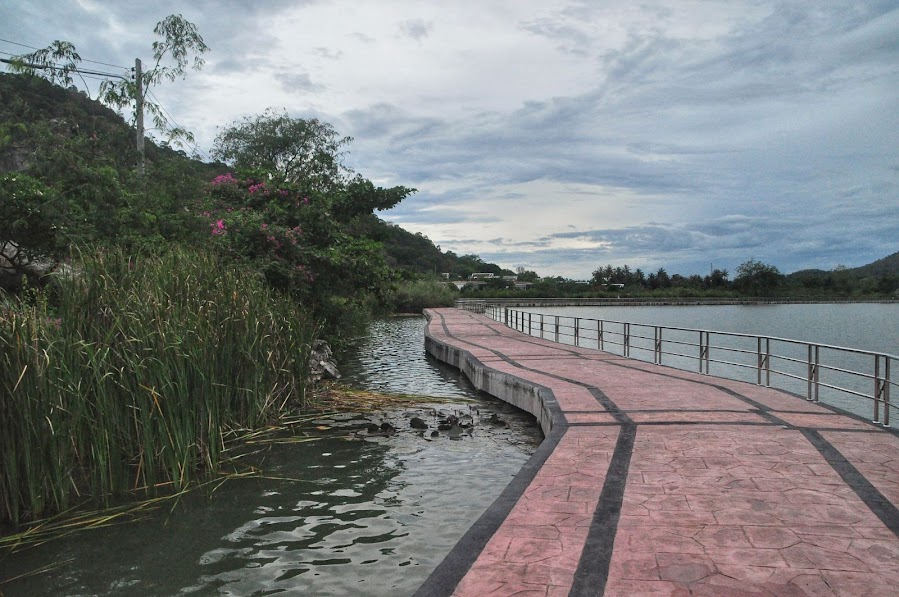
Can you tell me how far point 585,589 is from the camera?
334cm

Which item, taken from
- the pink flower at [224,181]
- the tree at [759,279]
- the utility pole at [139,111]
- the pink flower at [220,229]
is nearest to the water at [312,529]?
the pink flower at [220,229]

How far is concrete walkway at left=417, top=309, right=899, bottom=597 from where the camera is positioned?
347 centimetres

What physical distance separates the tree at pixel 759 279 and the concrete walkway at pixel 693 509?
115660 millimetres

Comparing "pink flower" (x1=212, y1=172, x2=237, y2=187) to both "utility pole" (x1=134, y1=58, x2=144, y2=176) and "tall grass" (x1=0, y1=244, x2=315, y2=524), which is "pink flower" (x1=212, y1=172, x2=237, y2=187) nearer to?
"utility pole" (x1=134, y1=58, x2=144, y2=176)

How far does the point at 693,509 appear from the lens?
451 cm

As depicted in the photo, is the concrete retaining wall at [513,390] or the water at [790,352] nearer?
the concrete retaining wall at [513,390]

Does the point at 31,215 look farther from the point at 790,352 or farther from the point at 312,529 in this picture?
the point at 790,352

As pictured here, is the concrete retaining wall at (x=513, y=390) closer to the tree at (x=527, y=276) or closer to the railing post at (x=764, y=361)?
the railing post at (x=764, y=361)

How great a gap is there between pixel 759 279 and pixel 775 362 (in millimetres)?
94819

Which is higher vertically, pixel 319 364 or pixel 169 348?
pixel 169 348

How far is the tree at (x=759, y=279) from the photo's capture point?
114069mm

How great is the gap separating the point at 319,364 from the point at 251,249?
262 cm

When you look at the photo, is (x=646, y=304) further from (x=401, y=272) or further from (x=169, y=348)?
(x=169, y=348)

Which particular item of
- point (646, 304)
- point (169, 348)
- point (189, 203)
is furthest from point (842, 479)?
point (646, 304)
